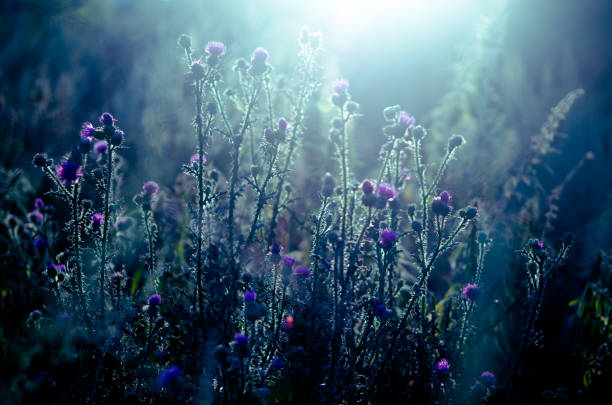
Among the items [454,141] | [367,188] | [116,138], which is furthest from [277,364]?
[454,141]

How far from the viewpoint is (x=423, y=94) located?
7.86 meters

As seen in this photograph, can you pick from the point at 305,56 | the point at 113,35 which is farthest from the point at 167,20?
the point at 305,56

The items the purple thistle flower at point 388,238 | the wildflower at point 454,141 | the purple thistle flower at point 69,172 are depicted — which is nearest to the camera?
the purple thistle flower at point 388,238

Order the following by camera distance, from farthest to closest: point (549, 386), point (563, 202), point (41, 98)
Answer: point (41, 98) → point (563, 202) → point (549, 386)

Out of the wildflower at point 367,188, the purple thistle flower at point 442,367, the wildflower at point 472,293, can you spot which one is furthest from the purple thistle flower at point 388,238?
the purple thistle flower at point 442,367

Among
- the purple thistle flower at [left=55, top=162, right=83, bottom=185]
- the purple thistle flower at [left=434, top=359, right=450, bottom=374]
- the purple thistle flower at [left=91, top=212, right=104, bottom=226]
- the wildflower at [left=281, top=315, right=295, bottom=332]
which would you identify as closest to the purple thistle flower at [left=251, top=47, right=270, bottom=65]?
the purple thistle flower at [left=55, top=162, right=83, bottom=185]

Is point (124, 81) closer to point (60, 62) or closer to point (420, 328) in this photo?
point (60, 62)

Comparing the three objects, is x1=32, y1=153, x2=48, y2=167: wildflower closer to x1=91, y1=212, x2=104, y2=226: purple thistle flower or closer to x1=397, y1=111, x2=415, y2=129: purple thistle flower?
x1=91, y1=212, x2=104, y2=226: purple thistle flower

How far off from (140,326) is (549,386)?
6.73 feet

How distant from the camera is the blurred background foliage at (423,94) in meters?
3.29

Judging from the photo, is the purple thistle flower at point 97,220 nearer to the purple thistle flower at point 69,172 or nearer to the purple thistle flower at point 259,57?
the purple thistle flower at point 69,172

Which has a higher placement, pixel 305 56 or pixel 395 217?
pixel 305 56

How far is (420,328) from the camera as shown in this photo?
7.65ft

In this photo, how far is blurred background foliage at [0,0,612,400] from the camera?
10.8 ft
